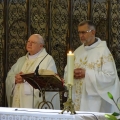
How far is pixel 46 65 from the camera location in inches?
236

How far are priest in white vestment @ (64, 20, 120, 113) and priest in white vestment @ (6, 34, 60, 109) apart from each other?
46 cm

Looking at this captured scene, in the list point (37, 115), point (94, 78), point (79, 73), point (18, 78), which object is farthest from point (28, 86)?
point (37, 115)

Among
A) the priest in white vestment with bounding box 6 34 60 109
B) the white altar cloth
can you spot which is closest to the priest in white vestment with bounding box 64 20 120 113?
the priest in white vestment with bounding box 6 34 60 109

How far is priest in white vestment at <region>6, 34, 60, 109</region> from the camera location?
229 inches

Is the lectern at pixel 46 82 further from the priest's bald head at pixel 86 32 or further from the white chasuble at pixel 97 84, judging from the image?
the priest's bald head at pixel 86 32

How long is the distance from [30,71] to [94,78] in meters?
1.12

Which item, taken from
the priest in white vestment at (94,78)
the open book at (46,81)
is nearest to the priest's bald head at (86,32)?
the priest in white vestment at (94,78)

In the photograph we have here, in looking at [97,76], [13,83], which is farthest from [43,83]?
[13,83]

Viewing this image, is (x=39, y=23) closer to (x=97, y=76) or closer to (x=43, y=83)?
(x=97, y=76)

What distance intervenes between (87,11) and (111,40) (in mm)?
722

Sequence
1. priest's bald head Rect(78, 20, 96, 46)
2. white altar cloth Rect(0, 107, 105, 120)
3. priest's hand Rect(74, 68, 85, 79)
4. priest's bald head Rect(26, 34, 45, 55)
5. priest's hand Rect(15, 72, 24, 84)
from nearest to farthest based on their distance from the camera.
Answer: white altar cloth Rect(0, 107, 105, 120) → priest's hand Rect(74, 68, 85, 79) → priest's bald head Rect(78, 20, 96, 46) → priest's hand Rect(15, 72, 24, 84) → priest's bald head Rect(26, 34, 45, 55)

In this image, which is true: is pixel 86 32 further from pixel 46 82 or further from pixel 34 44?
pixel 46 82

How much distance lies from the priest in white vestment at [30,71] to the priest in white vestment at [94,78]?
1.52 feet

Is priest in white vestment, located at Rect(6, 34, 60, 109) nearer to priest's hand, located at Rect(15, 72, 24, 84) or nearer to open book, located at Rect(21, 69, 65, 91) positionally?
priest's hand, located at Rect(15, 72, 24, 84)
